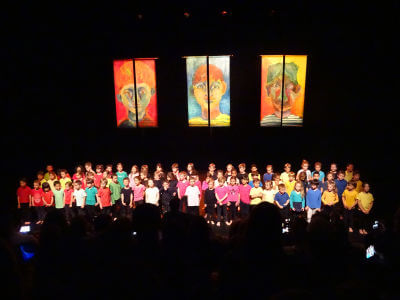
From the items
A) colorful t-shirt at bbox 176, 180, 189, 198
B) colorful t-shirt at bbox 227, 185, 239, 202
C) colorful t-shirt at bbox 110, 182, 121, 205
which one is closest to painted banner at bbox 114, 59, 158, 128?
colorful t-shirt at bbox 110, 182, 121, 205

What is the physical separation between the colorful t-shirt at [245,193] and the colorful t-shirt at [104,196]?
3.64m

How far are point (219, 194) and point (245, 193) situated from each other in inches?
27.6

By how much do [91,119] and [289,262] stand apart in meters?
11.2

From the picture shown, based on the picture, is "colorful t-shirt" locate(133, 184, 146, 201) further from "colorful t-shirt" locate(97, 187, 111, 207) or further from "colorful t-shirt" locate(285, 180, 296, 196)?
"colorful t-shirt" locate(285, 180, 296, 196)

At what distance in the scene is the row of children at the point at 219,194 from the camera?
8.51m

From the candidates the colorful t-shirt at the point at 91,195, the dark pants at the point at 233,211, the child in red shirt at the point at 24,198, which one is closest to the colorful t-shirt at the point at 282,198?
the dark pants at the point at 233,211

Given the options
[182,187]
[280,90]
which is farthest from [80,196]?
[280,90]

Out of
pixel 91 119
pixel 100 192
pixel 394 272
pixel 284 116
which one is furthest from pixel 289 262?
pixel 91 119

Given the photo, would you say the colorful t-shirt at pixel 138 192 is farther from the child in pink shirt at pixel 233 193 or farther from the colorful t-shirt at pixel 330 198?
the colorful t-shirt at pixel 330 198

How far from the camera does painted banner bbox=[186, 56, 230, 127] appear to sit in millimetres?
11062

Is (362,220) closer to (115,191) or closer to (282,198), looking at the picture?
(282,198)

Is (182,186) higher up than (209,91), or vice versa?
(209,91)

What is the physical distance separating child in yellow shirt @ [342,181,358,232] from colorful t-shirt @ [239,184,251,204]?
2.43 meters

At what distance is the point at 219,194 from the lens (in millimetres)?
8914
